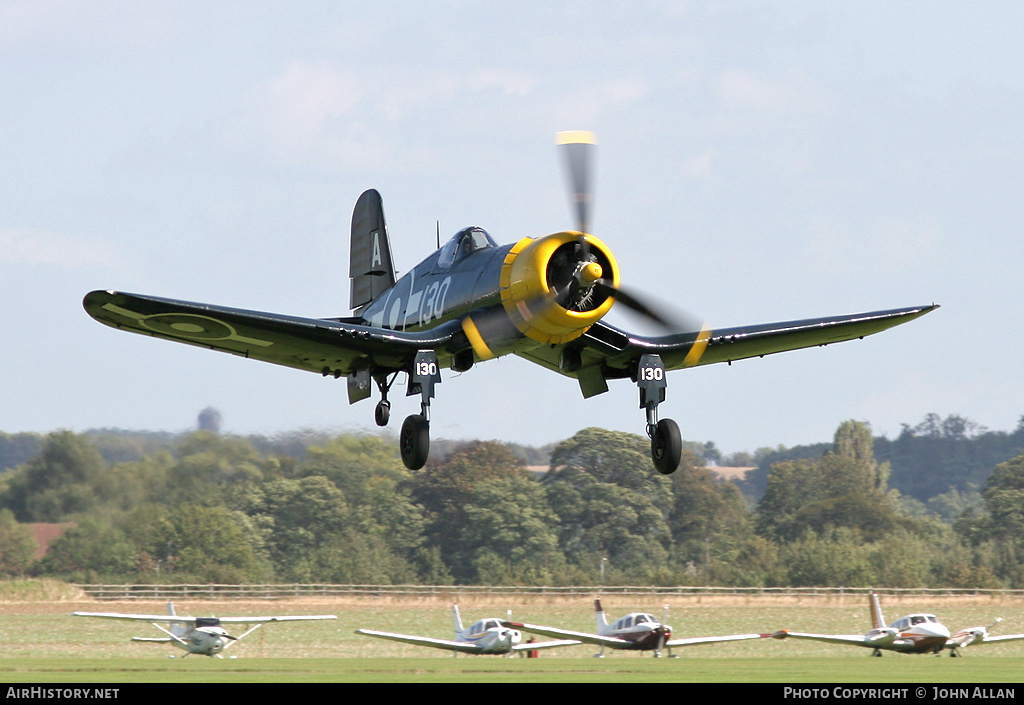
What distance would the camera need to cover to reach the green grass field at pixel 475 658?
40375 mm

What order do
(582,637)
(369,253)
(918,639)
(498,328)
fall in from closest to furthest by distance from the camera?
(498,328) → (369,253) → (582,637) → (918,639)

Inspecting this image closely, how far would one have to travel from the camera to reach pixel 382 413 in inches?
878

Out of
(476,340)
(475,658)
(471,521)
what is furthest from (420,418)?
(471,521)

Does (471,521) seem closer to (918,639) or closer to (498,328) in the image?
(918,639)

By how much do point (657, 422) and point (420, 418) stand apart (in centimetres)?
381

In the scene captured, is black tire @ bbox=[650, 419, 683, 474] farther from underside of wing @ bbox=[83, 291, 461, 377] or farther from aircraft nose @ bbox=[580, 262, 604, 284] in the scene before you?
underside of wing @ bbox=[83, 291, 461, 377]

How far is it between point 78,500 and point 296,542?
520 inches

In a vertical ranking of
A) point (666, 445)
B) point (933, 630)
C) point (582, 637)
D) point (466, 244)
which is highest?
point (466, 244)

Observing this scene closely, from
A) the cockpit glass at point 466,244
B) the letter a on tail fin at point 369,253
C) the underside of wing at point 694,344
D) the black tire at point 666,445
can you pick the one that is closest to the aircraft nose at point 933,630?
the underside of wing at point 694,344

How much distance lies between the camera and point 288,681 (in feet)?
127

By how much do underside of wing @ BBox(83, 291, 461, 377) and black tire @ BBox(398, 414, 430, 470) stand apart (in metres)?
1.23

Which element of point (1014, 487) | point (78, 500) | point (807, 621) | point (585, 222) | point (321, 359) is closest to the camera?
point (585, 222)

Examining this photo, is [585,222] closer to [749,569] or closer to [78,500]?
[78,500]
